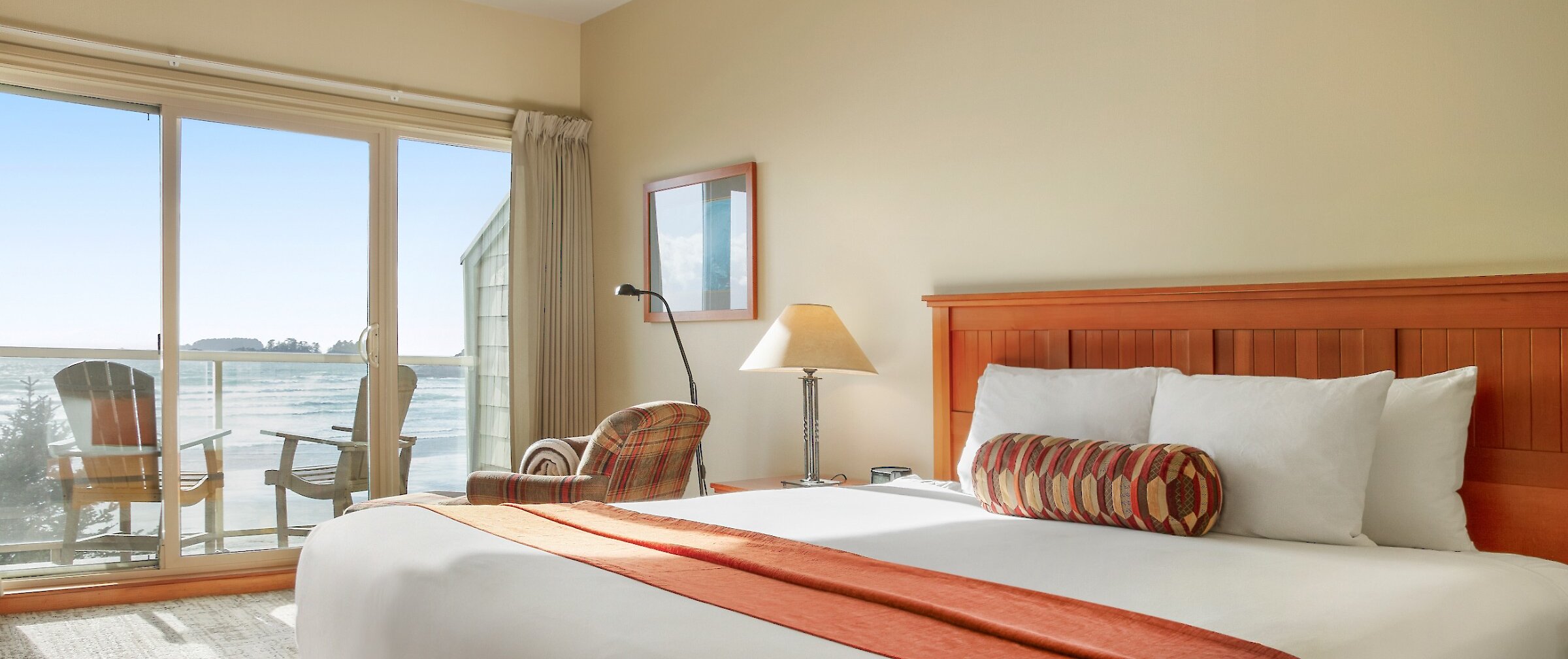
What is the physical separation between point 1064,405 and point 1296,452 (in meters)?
0.66

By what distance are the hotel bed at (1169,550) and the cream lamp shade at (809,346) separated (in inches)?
20.0

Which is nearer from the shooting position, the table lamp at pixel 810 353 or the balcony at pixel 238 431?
the table lamp at pixel 810 353

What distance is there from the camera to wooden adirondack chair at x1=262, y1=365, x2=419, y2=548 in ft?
14.7

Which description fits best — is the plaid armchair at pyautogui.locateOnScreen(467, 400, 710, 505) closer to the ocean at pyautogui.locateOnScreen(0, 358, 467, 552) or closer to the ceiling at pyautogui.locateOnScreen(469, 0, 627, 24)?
the ocean at pyautogui.locateOnScreen(0, 358, 467, 552)

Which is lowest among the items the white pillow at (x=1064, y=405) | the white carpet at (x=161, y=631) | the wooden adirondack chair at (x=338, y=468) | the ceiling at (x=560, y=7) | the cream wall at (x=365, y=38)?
the white carpet at (x=161, y=631)

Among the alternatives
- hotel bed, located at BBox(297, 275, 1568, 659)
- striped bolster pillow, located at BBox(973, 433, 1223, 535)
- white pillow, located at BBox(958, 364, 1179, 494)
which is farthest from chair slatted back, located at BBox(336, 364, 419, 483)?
striped bolster pillow, located at BBox(973, 433, 1223, 535)

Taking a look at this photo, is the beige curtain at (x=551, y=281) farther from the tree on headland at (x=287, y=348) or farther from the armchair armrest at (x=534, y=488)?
the armchair armrest at (x=534, y=488)

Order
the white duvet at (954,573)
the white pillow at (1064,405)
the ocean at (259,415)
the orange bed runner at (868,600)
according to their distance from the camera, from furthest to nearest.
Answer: the ocean at (259,415) < the white pillow at (1064,405) < the white duvet at (954,573) < the orange bed runner at (868,600)

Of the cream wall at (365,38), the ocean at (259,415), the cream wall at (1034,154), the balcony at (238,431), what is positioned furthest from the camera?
the ocean at (259,415)

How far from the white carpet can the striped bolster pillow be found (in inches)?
92.5

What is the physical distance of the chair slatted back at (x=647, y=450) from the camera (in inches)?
141

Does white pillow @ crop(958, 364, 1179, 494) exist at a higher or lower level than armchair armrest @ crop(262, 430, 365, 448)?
higher

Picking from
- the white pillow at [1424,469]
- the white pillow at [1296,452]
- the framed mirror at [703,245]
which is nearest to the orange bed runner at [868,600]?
the white pillow at [1296,452]

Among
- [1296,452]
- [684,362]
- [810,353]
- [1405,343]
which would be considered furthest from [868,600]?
[684,362]
